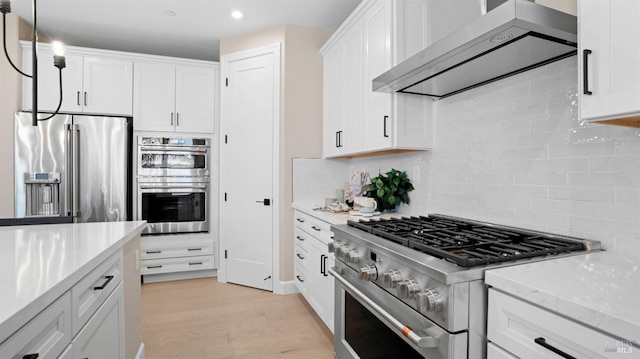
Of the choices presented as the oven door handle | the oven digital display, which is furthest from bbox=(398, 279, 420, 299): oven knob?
the oven digital display

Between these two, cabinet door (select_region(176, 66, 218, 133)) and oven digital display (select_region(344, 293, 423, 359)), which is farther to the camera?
cabinet door (select_region(176, 66, 218, 133))

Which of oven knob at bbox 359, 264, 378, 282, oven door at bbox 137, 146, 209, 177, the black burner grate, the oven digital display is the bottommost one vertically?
the oven digital display

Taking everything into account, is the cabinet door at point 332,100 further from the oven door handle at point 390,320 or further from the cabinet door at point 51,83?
the cabinet door at point 51,83

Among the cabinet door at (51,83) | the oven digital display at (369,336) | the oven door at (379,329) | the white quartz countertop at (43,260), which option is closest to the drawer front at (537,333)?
the oven door at (379,329)

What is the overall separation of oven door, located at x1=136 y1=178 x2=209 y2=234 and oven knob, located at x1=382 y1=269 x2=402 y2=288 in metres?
2.88

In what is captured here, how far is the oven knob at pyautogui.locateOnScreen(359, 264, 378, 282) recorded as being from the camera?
1.39 metres

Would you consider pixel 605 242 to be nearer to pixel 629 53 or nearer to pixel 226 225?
pixel 629 53

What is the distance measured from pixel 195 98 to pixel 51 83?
1.41 meters

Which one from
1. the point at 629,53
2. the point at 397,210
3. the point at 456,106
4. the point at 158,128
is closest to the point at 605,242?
the point at 629,53

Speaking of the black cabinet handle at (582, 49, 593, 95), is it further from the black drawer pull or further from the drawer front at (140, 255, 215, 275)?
the drawer front at (140, 255, 215, 275)

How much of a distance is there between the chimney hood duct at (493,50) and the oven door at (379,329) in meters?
1.07

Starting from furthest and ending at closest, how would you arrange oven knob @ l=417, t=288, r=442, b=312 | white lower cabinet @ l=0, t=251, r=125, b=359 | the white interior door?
the white interior door
oven knob @ l=417, t=288, r=442, b=312
white lower cabinet @ l=0, t=251, r=125, b=359

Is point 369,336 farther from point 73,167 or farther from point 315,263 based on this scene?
point 73,167

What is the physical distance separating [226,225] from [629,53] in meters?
3.42
